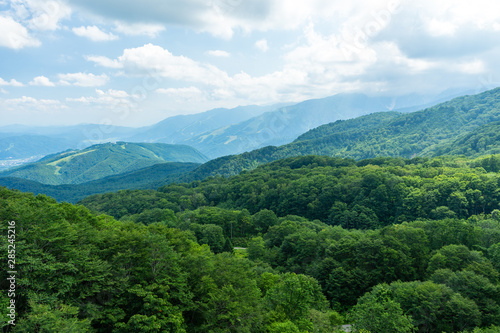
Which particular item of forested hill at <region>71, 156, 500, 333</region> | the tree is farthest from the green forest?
forested hill at <region>71, 156, 500, 333</region>

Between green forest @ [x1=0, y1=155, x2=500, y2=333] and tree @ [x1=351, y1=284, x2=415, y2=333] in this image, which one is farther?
tree @ [x1=351, y1=284, x2=415, y2=333]

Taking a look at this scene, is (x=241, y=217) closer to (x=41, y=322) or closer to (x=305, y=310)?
(x=305, y=310)

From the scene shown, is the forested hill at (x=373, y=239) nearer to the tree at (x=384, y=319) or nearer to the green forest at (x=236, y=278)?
the tree at (x=384, y=319)

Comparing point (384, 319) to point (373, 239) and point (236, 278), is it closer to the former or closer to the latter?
point (236, 278)

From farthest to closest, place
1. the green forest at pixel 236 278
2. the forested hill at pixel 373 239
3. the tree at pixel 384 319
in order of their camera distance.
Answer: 1. the forested hill at pixel 373 239
2. the tree at pixel 384 319
3. the green forest at pixel 236 278

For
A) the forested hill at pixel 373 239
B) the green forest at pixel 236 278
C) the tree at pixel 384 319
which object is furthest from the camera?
the forested hill at pixel 373 239

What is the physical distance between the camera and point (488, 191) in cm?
8519

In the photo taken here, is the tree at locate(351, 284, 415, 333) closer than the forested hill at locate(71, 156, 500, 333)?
Yes

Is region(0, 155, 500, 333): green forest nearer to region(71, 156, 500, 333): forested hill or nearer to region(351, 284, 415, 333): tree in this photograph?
region(351, 284, 415, 333): tree

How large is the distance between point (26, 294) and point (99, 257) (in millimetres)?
6754

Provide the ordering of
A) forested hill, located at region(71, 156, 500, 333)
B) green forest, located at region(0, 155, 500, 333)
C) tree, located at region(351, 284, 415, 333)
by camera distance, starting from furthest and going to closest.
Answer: forested hill, located at region(71, 156, 500, 333)
tree, located at region(351, 284, 415, 333)
green forest, located at region(0, 155, 500, 333)

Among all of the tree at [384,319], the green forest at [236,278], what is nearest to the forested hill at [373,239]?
the tree at [384,319]

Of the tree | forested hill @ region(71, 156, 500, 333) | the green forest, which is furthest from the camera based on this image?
forested hill @ region(71, 156, 500, 333)

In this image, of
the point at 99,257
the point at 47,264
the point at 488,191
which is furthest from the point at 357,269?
the point at 488,191
